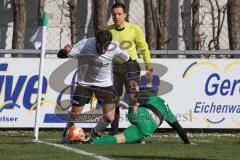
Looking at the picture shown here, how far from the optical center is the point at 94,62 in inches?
509

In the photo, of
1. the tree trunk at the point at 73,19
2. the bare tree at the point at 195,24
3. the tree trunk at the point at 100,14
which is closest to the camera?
the tree trunk at the point at 100,14

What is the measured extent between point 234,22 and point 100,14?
3.05 metres

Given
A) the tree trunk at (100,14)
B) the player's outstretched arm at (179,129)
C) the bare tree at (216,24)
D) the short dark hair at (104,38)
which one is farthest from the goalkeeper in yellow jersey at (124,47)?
the bare tree at (216,24)

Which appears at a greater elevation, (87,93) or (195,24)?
(195,24)

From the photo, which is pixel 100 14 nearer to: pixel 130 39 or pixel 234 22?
pixel 234 22

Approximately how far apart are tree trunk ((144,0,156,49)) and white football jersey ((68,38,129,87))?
301 inches

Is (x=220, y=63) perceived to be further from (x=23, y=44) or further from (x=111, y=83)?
(x=23, y=44)

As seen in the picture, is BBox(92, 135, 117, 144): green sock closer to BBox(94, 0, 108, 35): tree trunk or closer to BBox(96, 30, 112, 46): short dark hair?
BBox(96, 30, 112, 46): short dark hair

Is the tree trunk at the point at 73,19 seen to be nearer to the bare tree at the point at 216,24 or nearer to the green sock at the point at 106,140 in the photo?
the bare tree at the point at 216,24

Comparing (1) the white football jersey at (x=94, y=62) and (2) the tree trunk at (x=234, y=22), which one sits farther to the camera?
(2) the tree trunk at (x=234, y=22)

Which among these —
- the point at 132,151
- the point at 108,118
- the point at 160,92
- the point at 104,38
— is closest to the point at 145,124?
the point at 108,118

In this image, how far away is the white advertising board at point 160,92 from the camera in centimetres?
1620

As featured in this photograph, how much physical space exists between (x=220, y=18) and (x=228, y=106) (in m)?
6.29

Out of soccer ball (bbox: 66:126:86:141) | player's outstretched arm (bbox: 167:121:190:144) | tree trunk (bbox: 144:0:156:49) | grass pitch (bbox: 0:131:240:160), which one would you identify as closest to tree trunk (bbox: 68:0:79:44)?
tree trunk (bbox: 144:0:156:49)
